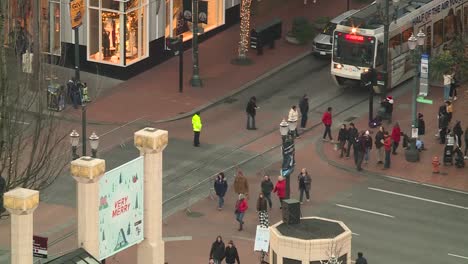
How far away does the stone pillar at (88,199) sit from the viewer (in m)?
39.5

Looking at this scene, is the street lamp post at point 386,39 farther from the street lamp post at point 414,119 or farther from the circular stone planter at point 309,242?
the circular stone planter at point 309,242

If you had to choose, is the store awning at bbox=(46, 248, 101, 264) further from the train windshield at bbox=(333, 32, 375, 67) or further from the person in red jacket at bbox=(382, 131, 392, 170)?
the train windshield at bbox=(333, 32, 375, 67)

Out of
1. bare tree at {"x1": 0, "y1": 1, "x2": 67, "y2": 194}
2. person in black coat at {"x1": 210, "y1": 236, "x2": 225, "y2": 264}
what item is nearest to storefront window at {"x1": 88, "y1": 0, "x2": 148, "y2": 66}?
bare tree at {"x1": 0, "y1": 1, "x2": 67, "y2": 194}

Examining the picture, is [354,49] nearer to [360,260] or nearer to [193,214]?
[193,214]

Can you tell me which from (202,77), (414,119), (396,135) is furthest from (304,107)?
(202,77)

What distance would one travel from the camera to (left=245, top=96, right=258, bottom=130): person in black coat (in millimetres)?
64250

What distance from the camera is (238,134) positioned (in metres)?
64.7

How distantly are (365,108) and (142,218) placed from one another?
87.2 ft

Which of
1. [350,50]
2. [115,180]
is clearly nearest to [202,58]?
[350,50]

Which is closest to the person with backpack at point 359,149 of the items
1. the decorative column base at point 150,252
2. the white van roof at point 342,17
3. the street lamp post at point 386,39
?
the street lamp post at point 386,39

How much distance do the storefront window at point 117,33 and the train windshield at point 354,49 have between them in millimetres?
A: 9498

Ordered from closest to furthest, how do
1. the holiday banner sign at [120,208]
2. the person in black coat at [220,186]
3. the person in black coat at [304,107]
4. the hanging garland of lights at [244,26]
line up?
the holiday banner sign at [120,208] < the person in black coat at [220,186] < the person in black coat at [304,107] < the hanging garland of lights at [244,26]

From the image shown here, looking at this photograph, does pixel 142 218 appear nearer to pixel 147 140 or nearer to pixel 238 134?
pixel 147 140

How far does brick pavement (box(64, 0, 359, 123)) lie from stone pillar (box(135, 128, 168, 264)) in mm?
22773
